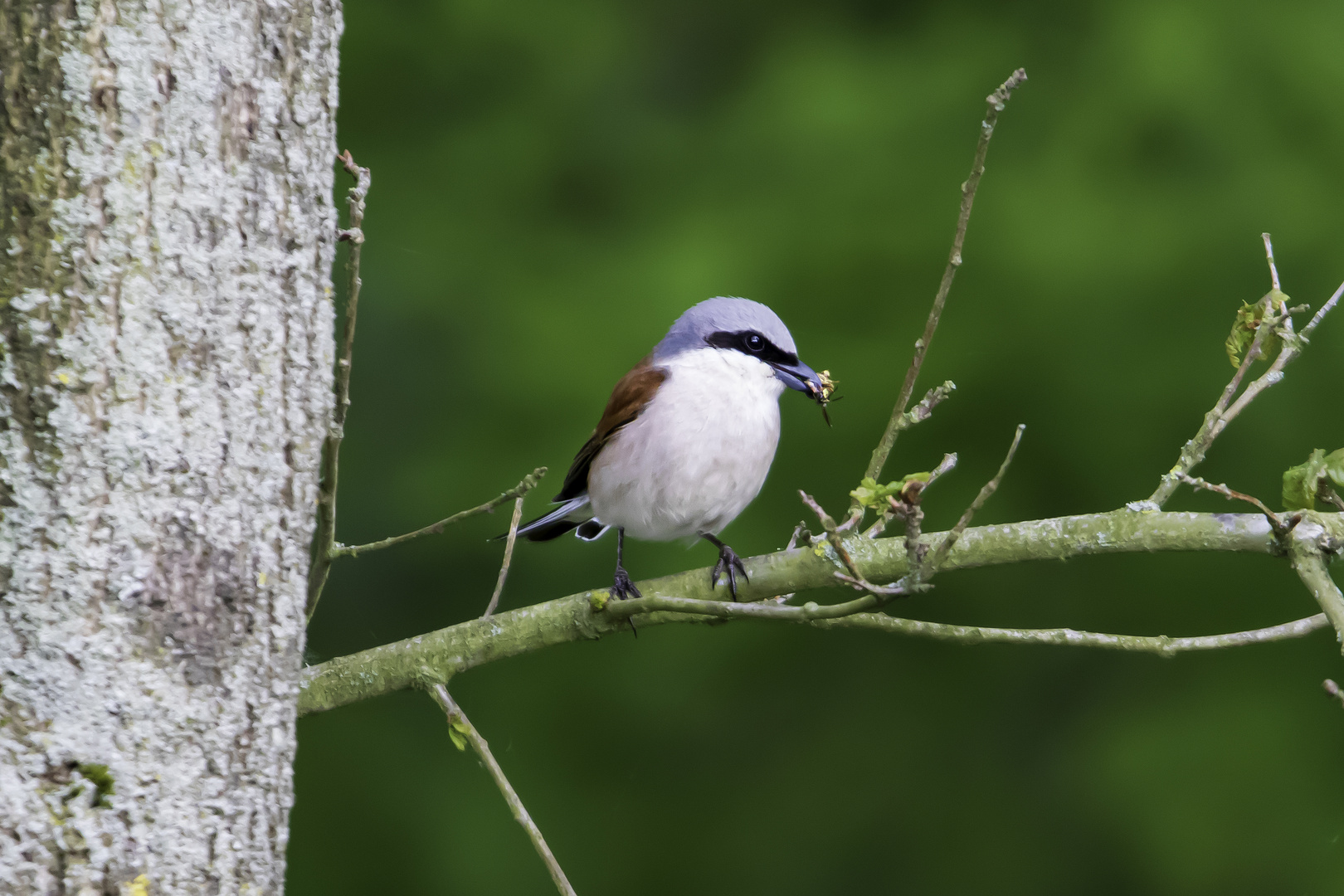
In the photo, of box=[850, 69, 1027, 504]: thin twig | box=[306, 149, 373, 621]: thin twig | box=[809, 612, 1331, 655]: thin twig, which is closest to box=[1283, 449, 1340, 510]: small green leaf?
box=[809, 612, 1331, 655]: thin twig

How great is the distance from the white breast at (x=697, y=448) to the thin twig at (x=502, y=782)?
32.3 inches

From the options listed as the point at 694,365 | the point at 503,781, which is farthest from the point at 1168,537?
the point at 694,365

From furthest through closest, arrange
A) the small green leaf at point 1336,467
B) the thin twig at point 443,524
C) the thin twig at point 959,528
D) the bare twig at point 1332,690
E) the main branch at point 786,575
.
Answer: the thin twig at point 443,524 < the main branch at point 786,575 < the small green leaf at point 1336,467 < the bare twig at point 1332,690 < the thin twig at point 959,528

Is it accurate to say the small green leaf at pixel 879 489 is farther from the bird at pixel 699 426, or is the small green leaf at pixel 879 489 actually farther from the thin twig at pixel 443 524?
the bird at pixel 699 426

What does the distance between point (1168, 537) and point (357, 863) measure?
349cm

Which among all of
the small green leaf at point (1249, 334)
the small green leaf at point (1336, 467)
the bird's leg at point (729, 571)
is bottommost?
the bird's leg at point (729, 571)

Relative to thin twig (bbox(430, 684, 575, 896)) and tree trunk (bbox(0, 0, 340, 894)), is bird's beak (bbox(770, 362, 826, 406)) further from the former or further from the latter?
tree trunk (bbox(0, 0, 340, 894))

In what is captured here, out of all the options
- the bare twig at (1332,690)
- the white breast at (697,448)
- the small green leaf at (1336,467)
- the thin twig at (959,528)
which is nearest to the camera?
the thin twig at (959,528)

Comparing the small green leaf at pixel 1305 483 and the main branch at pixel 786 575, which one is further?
the main branch at pixel 786 575

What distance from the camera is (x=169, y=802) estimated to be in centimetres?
141

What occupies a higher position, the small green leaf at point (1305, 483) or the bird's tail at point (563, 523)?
the small green leaf at point (1305, 483)

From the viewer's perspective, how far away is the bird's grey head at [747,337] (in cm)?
277

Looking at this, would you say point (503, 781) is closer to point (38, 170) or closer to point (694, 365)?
point (38, 170)

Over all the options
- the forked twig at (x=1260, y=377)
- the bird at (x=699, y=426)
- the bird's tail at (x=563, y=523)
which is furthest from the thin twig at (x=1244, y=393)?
the bird's tail at (x=563, y=523)
